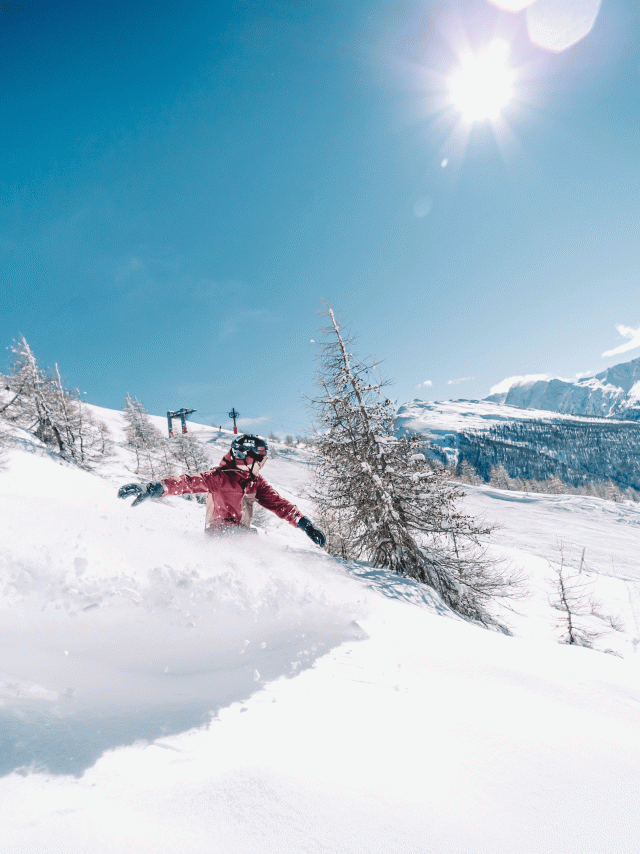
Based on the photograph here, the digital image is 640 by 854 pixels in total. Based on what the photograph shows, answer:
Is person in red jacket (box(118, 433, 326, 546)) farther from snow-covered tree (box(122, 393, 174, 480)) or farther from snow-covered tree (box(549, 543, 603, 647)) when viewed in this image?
snow-covered tree (box(122, 393, 174, 480))

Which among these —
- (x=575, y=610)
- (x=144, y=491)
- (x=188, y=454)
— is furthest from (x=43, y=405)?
(x=575, y=610)

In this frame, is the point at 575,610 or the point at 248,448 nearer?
the point at 248,448

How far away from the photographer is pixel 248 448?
5699mm

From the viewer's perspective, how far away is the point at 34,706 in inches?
65.3

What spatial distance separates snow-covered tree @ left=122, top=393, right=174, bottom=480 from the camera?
37156mm

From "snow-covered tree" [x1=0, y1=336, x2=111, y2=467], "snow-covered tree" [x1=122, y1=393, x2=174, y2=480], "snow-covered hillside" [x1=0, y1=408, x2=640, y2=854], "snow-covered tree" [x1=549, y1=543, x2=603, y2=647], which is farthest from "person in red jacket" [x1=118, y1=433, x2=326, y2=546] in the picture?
"snow-covered tree" [x1=122, y1=393, x2=174, y2=480]

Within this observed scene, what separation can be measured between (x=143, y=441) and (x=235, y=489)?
144 feet

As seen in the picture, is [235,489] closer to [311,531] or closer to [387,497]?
[311,531]

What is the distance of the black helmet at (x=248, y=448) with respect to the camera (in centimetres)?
564

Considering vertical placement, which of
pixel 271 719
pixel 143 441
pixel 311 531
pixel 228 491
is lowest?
pixel 271 719

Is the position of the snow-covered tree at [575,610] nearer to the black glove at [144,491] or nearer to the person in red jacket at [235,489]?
the person in red jacket at [235,489]

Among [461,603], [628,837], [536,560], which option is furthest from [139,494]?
[536,560]

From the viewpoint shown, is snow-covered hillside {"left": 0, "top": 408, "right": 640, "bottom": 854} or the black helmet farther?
the black helmet

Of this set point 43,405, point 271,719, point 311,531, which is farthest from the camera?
point 43,405
